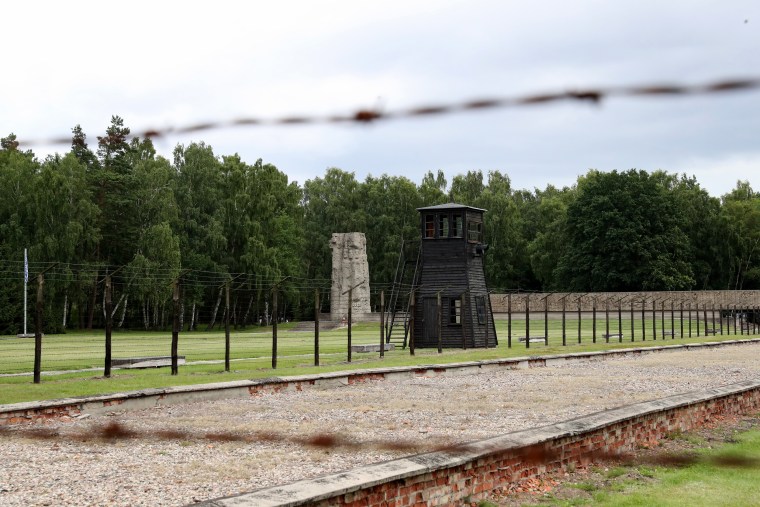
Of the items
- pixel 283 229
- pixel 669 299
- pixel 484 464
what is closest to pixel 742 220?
pixel 669 299

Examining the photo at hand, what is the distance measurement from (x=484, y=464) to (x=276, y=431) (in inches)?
180

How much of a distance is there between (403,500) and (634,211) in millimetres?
54611

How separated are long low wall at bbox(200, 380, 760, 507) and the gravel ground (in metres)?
0.47

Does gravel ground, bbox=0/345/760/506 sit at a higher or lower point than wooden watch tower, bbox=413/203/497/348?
lower

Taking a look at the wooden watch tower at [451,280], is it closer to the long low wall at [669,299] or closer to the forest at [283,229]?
the forest at [283,229]

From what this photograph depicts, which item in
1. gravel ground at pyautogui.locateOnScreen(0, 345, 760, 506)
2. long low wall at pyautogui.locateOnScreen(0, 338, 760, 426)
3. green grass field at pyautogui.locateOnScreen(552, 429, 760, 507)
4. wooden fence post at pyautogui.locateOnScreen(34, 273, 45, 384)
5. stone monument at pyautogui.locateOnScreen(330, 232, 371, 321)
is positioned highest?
stone monument at pyautogui.locateOnScreen(330, 232, 371, 321)

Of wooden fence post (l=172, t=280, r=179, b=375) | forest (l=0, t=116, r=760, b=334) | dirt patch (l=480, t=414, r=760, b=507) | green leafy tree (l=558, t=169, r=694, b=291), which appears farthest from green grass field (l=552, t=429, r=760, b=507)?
green leafy tree (l=558, t=169, r=694, b=291)

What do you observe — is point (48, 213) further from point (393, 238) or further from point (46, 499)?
point (46, 499)

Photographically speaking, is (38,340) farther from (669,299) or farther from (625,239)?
(669,299)

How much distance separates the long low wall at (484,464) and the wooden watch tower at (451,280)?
85.6 ft

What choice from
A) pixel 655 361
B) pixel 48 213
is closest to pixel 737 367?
pixel 655 361

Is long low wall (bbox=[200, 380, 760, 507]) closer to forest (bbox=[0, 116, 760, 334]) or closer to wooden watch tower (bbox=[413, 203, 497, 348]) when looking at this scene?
wooden watch tower (bbox=[413, 203, 497, 348])

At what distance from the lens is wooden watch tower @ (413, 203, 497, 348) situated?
39156 millimetres

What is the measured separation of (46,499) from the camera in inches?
323
